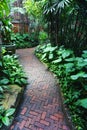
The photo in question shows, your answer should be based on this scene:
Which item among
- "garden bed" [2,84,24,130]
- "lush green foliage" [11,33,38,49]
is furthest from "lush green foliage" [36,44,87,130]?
"lush green foliage" [11,33,38,49]

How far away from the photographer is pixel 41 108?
3611 millimetres

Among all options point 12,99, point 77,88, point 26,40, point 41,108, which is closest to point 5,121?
point 12,99

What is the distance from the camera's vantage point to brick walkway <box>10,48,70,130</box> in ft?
10.2

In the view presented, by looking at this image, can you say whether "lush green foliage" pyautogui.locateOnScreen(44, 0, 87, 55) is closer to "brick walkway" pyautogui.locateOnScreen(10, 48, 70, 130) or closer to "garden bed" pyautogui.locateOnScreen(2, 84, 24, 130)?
"brick walkway" pyautogui.locateOnScreen(10, 48, 70, 130)

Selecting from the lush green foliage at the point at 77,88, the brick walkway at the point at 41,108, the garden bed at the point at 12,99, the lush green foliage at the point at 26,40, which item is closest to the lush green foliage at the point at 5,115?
the garden bed at the point at 12,99

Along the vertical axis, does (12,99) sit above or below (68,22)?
below

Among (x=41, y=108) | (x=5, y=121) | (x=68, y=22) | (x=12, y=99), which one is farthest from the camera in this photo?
(x=68, y=22)

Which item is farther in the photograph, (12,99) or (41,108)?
(41,108)

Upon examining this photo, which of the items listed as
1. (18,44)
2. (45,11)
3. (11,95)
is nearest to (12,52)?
(45,11)

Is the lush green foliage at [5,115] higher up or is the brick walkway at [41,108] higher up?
the lush green foliage at [5,115]

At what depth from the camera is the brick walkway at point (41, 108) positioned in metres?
3.10

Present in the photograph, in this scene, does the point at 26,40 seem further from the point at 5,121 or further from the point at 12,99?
the point at 5,121

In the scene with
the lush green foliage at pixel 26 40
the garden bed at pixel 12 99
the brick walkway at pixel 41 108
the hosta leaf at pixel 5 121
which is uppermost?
the hosta leaf at pixel 5 121

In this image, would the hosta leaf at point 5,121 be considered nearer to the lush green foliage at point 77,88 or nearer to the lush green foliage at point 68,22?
the lush green foliage at point 77,88
